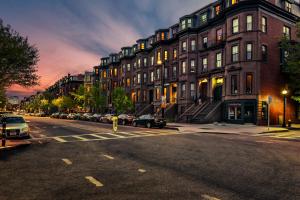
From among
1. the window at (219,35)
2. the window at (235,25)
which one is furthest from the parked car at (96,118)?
the window at (235,25)

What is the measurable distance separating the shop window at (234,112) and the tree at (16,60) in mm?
22576

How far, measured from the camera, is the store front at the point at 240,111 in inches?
1185

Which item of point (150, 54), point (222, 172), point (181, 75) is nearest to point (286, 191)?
point (222, 172)

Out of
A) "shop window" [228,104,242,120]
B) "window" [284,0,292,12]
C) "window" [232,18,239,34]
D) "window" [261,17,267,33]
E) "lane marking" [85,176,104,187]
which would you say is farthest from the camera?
"window" [284,0,292,12]

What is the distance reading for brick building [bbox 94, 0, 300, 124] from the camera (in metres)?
30.4

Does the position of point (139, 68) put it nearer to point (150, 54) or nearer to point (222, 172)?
point (150, 54)

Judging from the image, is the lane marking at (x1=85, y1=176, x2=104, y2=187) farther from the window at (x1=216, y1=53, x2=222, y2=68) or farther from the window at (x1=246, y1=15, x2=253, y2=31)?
the window at (x1=216, y1=53, x2=222, y2=68)

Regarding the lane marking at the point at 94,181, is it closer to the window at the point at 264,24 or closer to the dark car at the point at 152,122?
the dark car at the point at 152,122

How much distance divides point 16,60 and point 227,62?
24.0 meters

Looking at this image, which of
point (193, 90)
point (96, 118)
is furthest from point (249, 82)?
point (96, 118)

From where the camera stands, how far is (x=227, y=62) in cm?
3275

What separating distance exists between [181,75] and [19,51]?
25895 mm

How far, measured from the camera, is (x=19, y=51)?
20.8 metres

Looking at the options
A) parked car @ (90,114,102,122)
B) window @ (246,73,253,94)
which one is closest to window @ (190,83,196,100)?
window @ (246,73,253,94)
